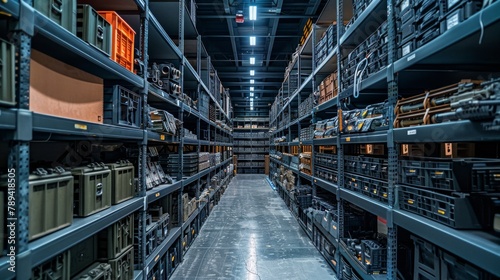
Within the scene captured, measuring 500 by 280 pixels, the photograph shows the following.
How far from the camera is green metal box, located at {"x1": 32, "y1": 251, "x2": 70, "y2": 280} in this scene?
1.23m

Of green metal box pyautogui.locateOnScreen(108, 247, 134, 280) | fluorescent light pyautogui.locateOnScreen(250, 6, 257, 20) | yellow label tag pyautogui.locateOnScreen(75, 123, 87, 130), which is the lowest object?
green metal box pyautogui.locateOnScreen(108, 247, 134, 280)

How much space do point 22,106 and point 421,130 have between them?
1.92 meters

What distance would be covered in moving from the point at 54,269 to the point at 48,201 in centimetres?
35

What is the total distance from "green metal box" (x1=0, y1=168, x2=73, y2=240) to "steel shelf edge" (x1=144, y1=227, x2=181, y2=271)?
1199 mm

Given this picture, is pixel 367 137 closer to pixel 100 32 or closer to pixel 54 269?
pixel 100 32

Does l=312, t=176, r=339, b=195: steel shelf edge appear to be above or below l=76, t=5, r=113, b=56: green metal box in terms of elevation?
below

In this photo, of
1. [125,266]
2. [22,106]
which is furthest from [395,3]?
[125,266]

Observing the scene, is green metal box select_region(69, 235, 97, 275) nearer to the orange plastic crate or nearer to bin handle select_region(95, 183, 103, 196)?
bin handle select_region(95, 183, 103, 196)

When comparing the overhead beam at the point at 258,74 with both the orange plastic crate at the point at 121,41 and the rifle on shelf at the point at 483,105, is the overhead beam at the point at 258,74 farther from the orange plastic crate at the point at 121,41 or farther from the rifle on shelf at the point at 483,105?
the rifle on shelf at the point at 483,105

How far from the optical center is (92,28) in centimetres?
158

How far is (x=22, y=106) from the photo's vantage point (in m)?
1.04

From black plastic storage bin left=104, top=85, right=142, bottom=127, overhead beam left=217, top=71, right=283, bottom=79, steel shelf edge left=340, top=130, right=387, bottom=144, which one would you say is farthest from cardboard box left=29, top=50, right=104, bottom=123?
overhead beam left=217, top=71, right=283, bottom=79

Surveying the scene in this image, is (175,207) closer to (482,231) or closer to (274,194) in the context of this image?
(482,231)

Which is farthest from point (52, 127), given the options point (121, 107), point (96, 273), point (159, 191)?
point (159, 191)
